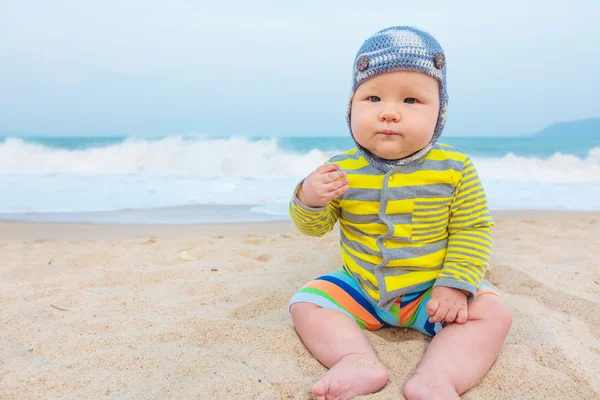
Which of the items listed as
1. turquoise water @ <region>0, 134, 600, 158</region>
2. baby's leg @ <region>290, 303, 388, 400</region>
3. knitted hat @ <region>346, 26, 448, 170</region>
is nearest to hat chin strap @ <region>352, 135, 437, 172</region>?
knitted hat @ <region>346, 26, 448, 170</region>

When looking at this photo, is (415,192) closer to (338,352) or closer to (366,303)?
(366,303)

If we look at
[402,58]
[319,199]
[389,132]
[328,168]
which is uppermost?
[402,58]

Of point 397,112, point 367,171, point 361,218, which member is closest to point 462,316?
point 361,218

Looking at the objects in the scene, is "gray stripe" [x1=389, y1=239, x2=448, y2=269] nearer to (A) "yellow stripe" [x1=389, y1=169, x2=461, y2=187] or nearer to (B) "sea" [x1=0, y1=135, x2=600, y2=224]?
(A) "yellow stripe" [x1=389, y1=169, x2=461, y2=187]

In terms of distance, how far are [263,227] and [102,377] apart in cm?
313

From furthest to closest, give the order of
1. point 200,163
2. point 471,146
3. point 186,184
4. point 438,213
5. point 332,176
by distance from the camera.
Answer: point 471,146
point 200,163
point 186,184
point 438,213
point 332,176

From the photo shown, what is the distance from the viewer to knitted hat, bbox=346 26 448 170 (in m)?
1.59

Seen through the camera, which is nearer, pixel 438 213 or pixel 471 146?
pixel 438 213

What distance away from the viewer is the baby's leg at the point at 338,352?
1392 millimetres

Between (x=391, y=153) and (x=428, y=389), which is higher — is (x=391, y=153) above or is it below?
above

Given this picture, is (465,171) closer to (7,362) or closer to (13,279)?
(7,362)

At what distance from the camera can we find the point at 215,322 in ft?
6.44

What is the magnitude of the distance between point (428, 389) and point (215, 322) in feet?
3.07

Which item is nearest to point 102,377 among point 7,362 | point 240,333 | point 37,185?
point 7,362
